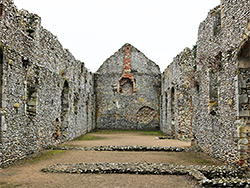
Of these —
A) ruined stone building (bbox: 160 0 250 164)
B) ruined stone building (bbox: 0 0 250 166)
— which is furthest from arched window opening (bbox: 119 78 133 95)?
ruined stone building (bbox: 160 0 250 164)

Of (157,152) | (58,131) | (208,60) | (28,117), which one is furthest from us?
(58,131)

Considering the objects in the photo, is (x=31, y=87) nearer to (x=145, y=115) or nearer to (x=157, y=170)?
(x=157, y=170)

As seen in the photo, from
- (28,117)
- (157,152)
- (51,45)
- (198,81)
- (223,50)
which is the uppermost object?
(51,45)

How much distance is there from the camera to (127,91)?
22109mm

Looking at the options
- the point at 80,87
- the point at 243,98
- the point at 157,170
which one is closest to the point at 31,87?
the point at 157,170

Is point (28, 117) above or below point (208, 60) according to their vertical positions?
below

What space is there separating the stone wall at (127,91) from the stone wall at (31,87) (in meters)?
7.43

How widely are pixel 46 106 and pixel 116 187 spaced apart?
19.0 feet

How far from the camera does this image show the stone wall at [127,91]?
70.4 ft

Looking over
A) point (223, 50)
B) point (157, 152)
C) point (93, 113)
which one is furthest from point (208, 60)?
point (93, 113)

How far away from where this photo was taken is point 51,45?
1087 centimetres

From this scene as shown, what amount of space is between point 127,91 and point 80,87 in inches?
255

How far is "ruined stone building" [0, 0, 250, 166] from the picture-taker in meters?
6.85

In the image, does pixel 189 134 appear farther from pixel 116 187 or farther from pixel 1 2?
pixel 1 2
